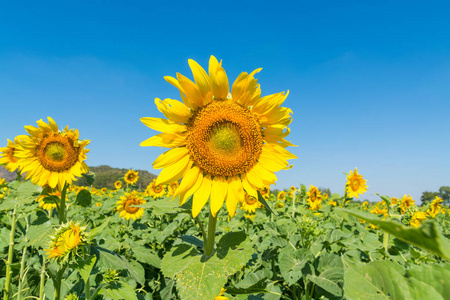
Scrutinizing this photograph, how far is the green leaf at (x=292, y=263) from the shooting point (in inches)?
109

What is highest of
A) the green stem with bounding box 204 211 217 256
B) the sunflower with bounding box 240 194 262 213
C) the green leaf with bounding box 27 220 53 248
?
the sunflower with bounding box 240 194 262 213

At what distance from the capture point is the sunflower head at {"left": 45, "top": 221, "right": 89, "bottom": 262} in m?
2.11

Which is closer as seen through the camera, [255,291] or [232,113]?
[255,291]

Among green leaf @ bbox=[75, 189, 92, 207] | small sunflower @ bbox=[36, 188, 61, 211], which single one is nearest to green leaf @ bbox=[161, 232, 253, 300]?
green leaf @ bbox=[75, 189, 92, 207]

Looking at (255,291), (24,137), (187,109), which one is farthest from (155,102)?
(24,137)

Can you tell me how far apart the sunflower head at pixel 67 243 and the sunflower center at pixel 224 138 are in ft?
3.37

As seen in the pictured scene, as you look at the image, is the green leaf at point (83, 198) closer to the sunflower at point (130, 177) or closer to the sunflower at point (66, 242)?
the sunflower at point (66, 242)

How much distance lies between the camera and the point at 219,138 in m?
2.12

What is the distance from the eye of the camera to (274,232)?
364 centimetres

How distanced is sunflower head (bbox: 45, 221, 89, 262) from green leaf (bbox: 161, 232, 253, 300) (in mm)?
708

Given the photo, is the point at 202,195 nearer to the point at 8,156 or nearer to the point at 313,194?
the point at 8,156

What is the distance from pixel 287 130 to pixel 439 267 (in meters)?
1.53

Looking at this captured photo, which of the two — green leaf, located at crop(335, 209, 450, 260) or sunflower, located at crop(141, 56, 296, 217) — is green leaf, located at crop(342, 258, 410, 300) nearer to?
A: green leaf, located at crop(335, 209, 450, 260)

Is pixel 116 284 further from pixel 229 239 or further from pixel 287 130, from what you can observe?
pixel 287 130
